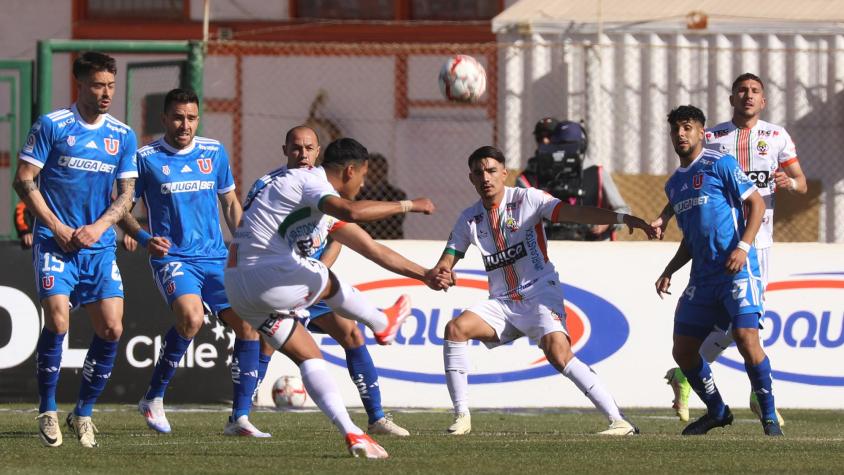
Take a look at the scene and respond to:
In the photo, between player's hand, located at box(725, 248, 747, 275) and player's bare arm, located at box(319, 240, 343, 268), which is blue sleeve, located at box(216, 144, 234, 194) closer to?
player's bare arm, located at box(319, 240, 343, 268)

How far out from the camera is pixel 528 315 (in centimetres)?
1071

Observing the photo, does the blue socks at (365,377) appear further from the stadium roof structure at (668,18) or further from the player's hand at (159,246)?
the stadium roof structure at (668,18)

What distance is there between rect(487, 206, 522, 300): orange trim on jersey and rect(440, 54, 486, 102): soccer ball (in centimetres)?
340

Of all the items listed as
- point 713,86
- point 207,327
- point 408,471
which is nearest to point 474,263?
point 207,327

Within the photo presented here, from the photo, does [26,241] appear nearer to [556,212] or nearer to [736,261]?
[556,212]

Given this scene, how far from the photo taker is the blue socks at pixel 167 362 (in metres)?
10.8

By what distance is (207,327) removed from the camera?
539 inches

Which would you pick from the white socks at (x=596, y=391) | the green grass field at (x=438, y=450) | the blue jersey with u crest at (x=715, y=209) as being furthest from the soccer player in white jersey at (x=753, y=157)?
the white socks at (x=596, y=391)

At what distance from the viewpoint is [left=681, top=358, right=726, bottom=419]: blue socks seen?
35.2ft

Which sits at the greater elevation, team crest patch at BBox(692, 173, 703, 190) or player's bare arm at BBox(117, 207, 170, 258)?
team crest patch at BBox(692, 173, 703, 190)

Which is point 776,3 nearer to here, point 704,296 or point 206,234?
point 704,296

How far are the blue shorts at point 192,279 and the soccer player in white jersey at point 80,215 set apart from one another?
0.56 m

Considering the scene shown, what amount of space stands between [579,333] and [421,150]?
8.22m

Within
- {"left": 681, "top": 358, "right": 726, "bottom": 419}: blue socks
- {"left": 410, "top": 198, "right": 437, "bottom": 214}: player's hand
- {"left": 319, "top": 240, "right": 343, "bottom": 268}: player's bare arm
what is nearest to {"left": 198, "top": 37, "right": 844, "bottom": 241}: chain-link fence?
{"left": 319, "top": 240, "right": 343, "bottom": 268}: player's bare arm
